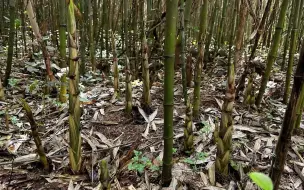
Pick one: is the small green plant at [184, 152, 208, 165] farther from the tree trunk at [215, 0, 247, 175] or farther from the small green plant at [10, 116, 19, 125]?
the small green plant at [10, 116, 19, 125]

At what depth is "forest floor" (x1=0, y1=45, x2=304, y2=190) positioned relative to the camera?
1.61 metres

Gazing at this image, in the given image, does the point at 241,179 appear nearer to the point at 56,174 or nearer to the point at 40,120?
the point at 56,174

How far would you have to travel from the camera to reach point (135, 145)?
76.2 inches

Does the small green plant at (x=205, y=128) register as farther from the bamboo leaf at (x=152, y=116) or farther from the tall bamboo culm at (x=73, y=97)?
the tall bamboo culm at (x=73, y=97)

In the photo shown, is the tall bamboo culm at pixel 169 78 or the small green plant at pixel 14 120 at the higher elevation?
the tall bamboo culm at pixel 169 78

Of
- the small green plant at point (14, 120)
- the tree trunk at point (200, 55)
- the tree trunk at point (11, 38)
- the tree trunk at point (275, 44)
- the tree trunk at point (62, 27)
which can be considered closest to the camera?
the tree trunk at point (200, 55)

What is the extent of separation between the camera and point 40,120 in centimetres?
235

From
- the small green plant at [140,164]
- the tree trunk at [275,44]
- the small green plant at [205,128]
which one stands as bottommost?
the small green plant at [140,164]

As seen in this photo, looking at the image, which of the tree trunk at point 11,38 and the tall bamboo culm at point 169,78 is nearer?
the tall bamboo culm at point 169,78

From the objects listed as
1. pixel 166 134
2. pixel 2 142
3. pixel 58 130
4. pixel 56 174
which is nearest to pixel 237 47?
pixel 166 134

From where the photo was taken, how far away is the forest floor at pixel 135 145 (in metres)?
1.61

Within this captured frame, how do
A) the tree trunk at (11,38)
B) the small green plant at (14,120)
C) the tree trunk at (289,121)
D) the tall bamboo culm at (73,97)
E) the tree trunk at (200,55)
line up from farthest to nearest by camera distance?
1. the tree trunk at (11,38)
2. the small green plant at (14,120)
3. the tree trunk at (200,55)
4. the tall bamboo culm at (73,97)
5. the tree trunk at (289,121)

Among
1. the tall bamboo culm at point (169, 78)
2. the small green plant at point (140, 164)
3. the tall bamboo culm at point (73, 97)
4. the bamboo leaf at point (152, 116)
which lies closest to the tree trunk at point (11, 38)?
the bamboo leaf at point (152, 116)

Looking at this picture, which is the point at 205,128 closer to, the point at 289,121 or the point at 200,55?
the point at 200,55
